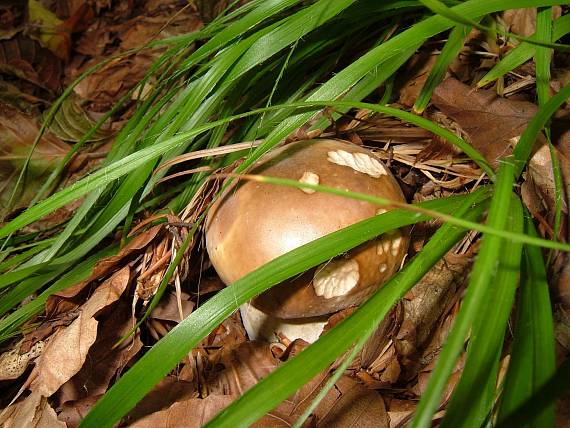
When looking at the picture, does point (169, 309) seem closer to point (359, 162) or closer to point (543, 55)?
point (359, 162)

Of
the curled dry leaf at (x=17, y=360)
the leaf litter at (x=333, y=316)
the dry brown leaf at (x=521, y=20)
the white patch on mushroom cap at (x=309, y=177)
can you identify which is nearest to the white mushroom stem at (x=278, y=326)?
the leaf litter at (x=333, y=316)

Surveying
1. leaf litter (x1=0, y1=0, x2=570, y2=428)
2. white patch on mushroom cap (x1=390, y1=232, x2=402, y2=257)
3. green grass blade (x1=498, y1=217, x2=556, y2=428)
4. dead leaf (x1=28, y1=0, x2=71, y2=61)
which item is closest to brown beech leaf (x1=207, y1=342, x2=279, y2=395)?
leaf litter (x1=0, y1=0, x2=570, y2=428)

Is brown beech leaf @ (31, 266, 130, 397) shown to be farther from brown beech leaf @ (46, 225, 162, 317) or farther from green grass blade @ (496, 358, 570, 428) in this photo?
green grass blade @ (496, 358, 570, 428)

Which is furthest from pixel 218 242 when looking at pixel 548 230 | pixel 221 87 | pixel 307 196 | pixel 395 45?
pixel 548 230

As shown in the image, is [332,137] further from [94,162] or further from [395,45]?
[94,162]

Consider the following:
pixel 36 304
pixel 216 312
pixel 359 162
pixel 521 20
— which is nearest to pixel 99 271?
pixel 36 304

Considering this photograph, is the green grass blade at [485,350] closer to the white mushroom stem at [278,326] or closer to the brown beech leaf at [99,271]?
the white mushroom stem at [278,326]
